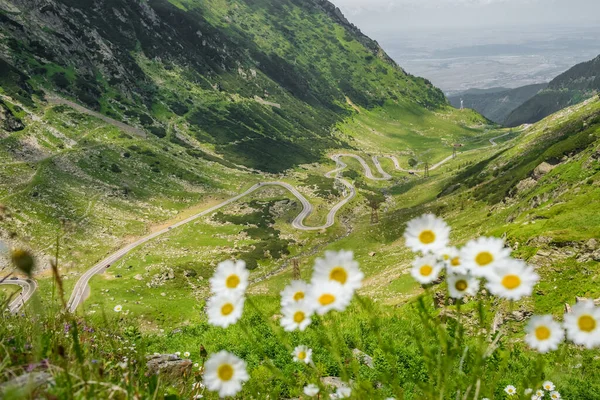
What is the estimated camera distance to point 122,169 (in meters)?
110

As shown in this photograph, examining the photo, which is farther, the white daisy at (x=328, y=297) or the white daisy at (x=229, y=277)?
the white daisy at (x=229, y=277)

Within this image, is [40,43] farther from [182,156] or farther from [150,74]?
[182,156]

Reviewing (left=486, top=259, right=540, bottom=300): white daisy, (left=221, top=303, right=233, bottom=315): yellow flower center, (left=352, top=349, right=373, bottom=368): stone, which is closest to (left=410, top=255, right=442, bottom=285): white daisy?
(left=486, top=259, right=540, bottom=300): white daisy

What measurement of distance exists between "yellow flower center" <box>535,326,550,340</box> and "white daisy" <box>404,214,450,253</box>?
101cm

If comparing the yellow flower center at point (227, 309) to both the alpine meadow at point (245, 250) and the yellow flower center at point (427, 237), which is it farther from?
the yellow flower center at point (427, 237)

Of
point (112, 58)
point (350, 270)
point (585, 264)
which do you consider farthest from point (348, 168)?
point (350, 270)

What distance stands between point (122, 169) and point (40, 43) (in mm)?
76408

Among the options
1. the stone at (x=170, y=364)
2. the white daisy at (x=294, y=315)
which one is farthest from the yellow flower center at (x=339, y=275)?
the stone at (x=170, y=364)

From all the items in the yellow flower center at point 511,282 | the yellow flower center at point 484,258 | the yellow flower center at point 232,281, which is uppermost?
the yellow flower center at point 232,281

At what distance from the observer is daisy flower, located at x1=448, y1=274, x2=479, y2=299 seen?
289cm

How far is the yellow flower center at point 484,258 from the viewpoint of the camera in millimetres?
2744

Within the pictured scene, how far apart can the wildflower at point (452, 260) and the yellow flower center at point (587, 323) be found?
2.98 feet

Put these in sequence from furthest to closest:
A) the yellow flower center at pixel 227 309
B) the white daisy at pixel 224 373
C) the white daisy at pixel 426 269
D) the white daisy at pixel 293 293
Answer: the white daisy at pixel 293 293 < the yellow flower center at pixel 227 309 < the white daisy at pixel 426 269 < the white daisy at pixel 224 373

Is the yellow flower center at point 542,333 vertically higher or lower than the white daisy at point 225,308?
lower
